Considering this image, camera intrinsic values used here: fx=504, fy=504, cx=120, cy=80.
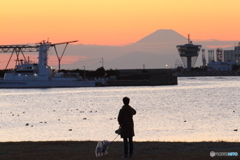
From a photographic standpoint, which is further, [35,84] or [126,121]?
[35,84]

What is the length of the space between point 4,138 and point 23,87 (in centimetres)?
11350
